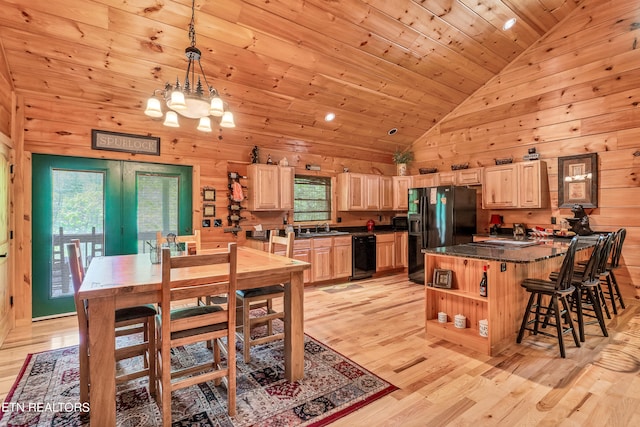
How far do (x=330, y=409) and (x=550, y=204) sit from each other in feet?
15.5

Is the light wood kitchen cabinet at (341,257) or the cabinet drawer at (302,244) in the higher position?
the cabinet drawer at (302,244)

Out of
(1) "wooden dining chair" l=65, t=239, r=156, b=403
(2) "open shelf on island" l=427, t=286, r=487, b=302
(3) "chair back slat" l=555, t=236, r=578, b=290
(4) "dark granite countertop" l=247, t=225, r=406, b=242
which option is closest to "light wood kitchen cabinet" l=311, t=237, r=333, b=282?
(4) "dark granite countertop" l=247, t=225, r=406, b=242

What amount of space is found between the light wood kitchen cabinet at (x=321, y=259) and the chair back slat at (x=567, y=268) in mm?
3225

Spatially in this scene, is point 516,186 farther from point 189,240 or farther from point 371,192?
point 189,240

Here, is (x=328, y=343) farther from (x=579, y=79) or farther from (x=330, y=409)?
(x=579, y=79)

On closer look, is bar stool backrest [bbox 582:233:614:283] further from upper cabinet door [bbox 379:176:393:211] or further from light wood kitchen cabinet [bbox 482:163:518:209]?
upper cabinet door [bbox 379:176:393:211]

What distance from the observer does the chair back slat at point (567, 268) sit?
2672mm

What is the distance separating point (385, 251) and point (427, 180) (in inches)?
63.6

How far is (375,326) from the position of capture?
11.5 ft

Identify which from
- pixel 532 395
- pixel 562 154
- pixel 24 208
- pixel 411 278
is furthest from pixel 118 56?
pixel 562 154

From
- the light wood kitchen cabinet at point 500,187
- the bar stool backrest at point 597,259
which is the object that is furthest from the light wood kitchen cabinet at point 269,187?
the bar stool backrest at point 597,259

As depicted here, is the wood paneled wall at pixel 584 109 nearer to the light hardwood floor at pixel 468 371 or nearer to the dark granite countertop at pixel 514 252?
the light hardwood floor at pixel 468 371

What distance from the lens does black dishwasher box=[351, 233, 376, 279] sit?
222 inches

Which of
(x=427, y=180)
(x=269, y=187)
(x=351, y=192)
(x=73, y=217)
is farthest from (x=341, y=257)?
(x=73, y=217)
